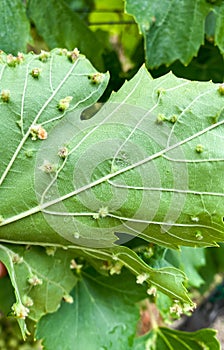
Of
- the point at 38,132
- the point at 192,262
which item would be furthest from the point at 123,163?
the point at 192,262

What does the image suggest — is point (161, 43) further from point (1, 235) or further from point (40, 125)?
point (1, 235)

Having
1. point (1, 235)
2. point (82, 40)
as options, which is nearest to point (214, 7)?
point (82, 40)

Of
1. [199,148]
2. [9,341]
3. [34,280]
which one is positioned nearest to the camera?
[199,148]

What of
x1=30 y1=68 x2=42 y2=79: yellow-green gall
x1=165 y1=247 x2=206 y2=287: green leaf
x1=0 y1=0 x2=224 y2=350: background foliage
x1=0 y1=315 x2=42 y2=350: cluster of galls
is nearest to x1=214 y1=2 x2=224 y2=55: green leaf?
x1=0 y1=0 x2=224 y2=350: background foliage

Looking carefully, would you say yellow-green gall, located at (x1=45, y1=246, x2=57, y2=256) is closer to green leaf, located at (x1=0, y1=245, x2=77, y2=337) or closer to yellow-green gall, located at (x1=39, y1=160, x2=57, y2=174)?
green leaf, located at (x1=0, y1=245, x2=77, y2=337)

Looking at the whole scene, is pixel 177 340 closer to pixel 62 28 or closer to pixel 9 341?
pixel 62 28

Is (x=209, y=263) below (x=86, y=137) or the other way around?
below
